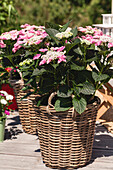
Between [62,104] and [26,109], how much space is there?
0.93 meters

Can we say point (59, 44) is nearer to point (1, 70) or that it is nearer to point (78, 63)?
point (78, 63)

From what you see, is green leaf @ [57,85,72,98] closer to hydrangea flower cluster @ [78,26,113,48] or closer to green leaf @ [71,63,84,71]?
green leaf @ [71,63,84,71]

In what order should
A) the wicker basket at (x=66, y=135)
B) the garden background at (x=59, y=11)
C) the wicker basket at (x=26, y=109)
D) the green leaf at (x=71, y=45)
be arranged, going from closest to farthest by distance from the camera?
1. the green leaf at (x=71, y=45)
2. the wicker basket at (x=66, y=135)
3. the wicker basket at (x=26, y=109)
4. the garden background at (x=59, y=11)

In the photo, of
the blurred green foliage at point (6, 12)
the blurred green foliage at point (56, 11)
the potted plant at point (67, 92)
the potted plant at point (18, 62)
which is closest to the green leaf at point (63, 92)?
the potted plant at point (67, 92)

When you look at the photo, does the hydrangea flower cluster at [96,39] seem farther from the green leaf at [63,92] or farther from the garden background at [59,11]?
the garden background at [59,11]

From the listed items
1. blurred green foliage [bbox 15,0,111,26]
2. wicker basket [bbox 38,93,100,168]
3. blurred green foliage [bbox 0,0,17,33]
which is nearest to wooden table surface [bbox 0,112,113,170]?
wicker basket [bbox 38,93,100,168]

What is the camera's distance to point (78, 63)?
2090 mm

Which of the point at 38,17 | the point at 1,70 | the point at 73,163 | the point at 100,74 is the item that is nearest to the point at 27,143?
the point at 73,163

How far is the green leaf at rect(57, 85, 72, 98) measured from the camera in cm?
201

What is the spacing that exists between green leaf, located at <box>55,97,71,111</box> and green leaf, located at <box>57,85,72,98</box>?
0.07 metres

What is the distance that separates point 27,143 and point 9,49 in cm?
89

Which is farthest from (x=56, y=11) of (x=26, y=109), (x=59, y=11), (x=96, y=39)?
(x=96, y=39)

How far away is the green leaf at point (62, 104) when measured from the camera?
2033 millimetres

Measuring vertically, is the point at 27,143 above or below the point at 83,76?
below
